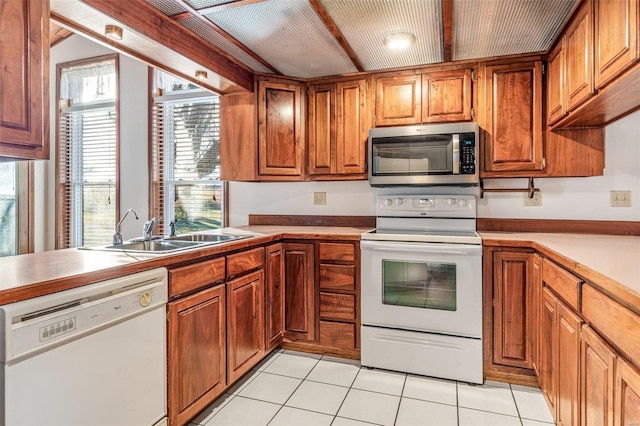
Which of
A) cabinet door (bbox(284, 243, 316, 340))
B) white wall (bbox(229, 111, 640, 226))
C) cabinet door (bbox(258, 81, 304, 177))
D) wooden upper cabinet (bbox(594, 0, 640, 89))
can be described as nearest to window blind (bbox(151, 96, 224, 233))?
white wall (bbox(229, 111, 640, 226))

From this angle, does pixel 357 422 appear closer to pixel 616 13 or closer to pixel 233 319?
pixel 233 319

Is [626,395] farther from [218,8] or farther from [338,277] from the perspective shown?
[218,8]

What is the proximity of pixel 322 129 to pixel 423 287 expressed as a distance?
1.48m

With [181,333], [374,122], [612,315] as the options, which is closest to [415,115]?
[374,122]

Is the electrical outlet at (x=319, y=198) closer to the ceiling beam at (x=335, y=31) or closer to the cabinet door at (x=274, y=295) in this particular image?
the cabinet door at (x=274, y=295)

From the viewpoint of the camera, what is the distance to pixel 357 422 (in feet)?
6.21

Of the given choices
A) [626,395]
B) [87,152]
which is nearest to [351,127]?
[626,395]

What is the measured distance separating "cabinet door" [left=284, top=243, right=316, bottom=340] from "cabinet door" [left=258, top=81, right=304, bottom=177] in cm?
69

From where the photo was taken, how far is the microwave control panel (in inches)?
99.6

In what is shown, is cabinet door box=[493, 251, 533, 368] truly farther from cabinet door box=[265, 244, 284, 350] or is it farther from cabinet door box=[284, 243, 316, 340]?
cabinet door box=[265, 244, 284, 350]

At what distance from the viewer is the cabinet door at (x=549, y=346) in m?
1.74

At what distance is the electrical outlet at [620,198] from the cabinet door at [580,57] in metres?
0.83

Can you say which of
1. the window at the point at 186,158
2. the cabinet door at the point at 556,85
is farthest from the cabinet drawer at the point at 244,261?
the cabinet door at the point at 556,85

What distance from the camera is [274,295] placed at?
2637 mm
